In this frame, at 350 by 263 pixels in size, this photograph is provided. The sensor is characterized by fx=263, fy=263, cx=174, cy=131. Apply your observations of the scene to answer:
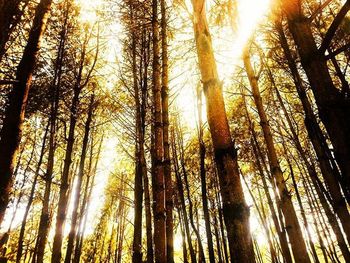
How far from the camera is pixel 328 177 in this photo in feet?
11.9

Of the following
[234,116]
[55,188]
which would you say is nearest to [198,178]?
[234,116]

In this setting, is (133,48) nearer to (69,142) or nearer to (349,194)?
(69,142)

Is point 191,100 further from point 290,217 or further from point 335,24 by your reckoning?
point 335,24

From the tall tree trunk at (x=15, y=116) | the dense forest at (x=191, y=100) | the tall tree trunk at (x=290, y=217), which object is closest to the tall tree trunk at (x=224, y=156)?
the dense forest at (x=191, y=100)

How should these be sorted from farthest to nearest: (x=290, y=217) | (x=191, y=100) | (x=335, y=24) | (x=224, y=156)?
(x=191, y=100)
(x=290, y=217)
(x=224, y=156)
(x=335, y=24)

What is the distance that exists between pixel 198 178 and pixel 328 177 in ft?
34.6

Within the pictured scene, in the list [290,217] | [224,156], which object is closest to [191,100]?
[290,217]

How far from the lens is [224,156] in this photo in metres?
1.86

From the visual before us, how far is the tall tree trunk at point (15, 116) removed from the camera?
3.83 metres

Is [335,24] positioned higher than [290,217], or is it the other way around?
[335,24]

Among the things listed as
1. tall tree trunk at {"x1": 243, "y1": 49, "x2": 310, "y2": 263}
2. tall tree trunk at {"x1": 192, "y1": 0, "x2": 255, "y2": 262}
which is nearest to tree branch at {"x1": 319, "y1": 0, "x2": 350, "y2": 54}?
tall tree trunk at {"x1": 192, "y1": 0, "x2": 255, "y2": 262}

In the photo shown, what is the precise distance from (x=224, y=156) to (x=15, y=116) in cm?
374

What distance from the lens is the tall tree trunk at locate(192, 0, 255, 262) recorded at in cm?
165

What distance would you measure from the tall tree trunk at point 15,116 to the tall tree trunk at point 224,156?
3.12m
